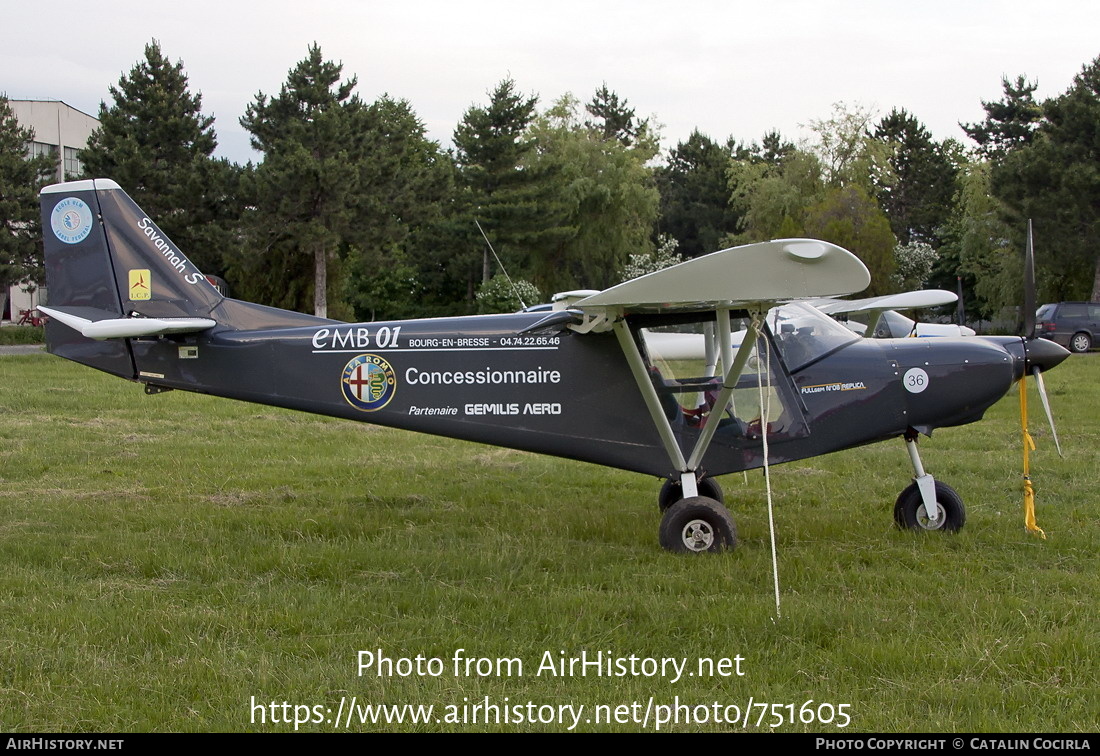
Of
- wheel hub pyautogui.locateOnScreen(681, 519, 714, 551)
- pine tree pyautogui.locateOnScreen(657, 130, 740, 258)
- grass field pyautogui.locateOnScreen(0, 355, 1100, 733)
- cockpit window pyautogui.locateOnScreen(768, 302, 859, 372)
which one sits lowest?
grass field pyautogui.locateOnScreen(0, 355, 1100, 733)

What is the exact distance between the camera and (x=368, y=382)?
7758mm

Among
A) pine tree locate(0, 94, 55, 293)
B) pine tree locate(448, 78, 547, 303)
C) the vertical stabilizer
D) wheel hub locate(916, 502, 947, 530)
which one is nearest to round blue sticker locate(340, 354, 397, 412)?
the vertical stabilizer

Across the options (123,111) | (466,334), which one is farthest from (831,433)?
(123,111)

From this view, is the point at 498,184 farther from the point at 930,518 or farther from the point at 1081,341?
the point at 930,518

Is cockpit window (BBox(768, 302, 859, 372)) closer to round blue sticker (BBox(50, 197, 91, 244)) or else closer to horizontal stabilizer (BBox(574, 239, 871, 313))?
horizontal stabilizer (BBox(574, 239, 871, 313))

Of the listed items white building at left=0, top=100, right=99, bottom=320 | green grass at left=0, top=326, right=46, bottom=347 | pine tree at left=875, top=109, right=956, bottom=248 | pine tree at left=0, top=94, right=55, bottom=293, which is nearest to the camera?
pine tree at left=0, top=94, right=55, bottom=293

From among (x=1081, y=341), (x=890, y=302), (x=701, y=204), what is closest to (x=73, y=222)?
(x=890, y=302)

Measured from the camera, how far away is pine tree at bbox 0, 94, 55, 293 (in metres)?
32.1

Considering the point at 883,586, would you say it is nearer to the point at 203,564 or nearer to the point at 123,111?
the point at 203,564

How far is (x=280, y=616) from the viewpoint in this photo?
553 centimetres

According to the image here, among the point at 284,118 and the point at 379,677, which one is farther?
the point at 284,118

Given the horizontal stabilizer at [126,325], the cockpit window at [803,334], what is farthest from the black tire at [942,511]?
the horizontal stabilizer at [126,325]

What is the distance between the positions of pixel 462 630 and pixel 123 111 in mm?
34856

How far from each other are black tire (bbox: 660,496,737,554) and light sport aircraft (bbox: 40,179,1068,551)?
0.01 metres
